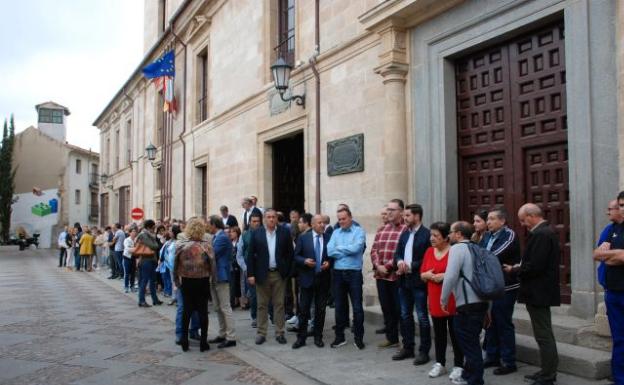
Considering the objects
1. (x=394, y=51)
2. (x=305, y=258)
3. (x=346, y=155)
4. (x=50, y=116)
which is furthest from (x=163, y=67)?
(x=50, y=116)

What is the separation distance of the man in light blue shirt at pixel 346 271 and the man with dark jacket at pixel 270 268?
24.5 inches

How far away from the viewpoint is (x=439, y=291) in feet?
17.4

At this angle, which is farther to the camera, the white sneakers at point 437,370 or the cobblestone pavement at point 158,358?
the cobblestone pavement at point 158,358

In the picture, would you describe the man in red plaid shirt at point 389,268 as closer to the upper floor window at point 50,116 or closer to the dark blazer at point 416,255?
the dark blazer at point 416,255

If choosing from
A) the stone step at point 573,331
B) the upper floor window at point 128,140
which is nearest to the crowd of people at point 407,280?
the stone step at point 573,331

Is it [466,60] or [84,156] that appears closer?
[466,60]

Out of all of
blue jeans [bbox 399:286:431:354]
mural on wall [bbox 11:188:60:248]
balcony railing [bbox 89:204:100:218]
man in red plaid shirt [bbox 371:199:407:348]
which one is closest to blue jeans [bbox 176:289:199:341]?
man in red plaid shirt [bbox 371:199:407:348]

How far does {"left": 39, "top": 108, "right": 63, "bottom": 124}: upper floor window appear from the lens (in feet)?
175

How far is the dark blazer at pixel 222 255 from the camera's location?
23.9 feet

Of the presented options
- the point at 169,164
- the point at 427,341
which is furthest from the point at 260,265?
the point at 169,164

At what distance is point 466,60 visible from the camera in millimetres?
8273

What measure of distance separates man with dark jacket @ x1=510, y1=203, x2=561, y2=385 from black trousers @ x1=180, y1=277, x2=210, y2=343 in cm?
379

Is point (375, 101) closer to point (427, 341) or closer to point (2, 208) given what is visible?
point (427, 341)

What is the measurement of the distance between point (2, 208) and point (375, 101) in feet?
145
